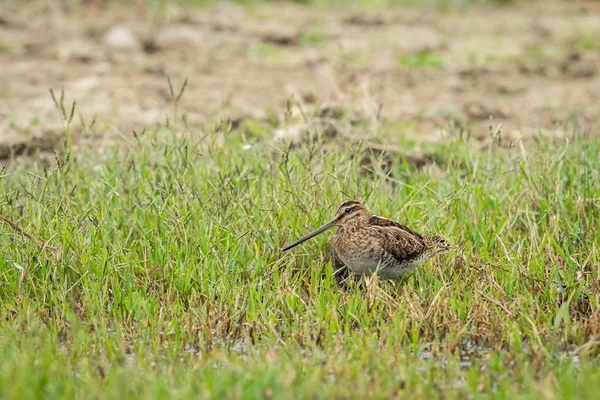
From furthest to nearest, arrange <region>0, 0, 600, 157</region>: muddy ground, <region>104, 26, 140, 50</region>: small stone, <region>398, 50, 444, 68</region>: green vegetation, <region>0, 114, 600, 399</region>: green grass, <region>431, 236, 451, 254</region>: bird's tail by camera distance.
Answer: <region>104, 26, 140, 50</region>: small stone, <region>398, 50, 444, 68</region>: green vegetation, <region>0, 0, 600, 157</region>: muddy ground, <region>431, 236, 451, 254</region>: bird's tail, <region>0, 114, 600, 399</region>: green grass

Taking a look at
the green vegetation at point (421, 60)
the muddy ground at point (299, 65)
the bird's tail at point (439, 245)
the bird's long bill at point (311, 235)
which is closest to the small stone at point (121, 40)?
the muddy ground at point (299, 65)

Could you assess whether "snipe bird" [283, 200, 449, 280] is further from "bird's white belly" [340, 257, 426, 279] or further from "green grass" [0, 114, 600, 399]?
"green grass" [0, 114, 600, 399]

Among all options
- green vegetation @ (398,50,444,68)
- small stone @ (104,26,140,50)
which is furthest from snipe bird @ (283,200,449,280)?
small stone @ (104,26,140,50)

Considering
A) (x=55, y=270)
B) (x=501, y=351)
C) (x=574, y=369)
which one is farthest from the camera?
(x=55, y=270)

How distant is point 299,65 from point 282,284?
17.9 feet

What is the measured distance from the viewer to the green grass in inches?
162

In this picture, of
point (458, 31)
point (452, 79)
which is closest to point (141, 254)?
point (452, 79)

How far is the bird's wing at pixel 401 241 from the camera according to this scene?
17.4 ft

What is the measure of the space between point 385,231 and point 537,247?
0.92 meters

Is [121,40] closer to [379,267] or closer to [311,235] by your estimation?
[311,235]

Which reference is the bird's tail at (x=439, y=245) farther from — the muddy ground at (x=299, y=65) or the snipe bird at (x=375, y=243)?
the muddy ground at (x=299, y=65)

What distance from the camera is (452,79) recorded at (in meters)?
9.95

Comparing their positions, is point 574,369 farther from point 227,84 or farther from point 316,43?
point 316,43

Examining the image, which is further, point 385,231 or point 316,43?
point 316,43
